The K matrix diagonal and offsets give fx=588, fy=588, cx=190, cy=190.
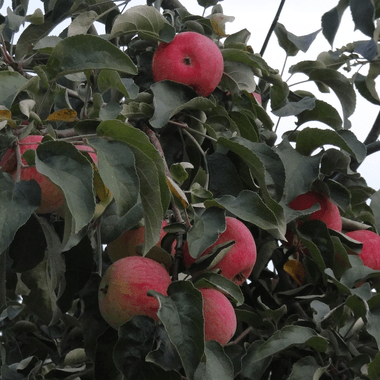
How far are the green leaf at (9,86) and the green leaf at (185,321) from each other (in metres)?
0.33

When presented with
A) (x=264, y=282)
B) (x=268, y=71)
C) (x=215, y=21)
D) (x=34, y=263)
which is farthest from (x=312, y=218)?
(x=34, y=263)

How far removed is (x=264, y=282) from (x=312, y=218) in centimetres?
16

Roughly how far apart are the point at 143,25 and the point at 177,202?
38 cm

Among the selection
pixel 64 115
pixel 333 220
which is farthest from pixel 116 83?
pixel 333 220

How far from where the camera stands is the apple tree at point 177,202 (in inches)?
31.2

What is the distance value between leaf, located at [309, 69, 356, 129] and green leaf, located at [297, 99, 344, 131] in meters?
0.06

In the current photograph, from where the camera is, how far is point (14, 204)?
72cm

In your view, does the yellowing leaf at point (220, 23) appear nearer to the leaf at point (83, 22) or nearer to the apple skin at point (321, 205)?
the leaf at point (83, 22)

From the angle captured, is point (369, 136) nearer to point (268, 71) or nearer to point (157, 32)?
point (268, 71)

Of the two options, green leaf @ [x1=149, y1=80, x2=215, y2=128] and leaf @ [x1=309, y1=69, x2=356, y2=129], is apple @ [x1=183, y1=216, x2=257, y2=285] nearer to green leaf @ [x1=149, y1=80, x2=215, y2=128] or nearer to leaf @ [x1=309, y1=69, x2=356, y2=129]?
green leaf @ [x1=149, y1=80, x2=215, y2=128]

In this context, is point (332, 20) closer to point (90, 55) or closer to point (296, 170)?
point (296, 170)

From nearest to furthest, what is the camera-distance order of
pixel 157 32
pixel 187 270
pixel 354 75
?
pixel 187 270, pixel 157 32, pixel 354 75

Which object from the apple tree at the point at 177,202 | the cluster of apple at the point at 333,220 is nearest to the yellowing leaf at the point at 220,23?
the apple tree at the point at 177,202

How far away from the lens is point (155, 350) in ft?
2.64
